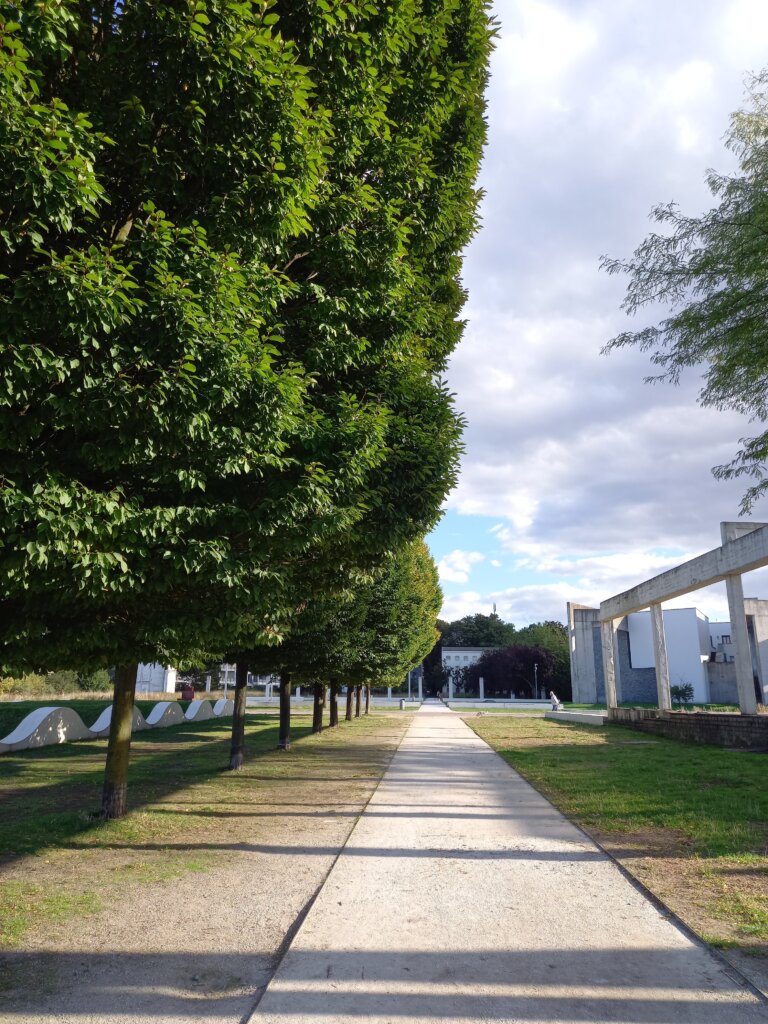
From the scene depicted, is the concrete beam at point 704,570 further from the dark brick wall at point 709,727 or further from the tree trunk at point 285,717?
the tree trunk at point 285,717

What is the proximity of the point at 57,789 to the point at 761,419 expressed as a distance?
1250 centimetres

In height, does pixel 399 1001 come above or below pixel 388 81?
below

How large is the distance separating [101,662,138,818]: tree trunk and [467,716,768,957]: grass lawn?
18.2ft

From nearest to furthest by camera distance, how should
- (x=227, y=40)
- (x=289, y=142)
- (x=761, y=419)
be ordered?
(x=227, y=40) < (x=289, y=142) < (x=761, y=419)

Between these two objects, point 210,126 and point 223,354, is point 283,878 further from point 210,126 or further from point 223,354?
point 210,126

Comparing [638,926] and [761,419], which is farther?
[761,419]

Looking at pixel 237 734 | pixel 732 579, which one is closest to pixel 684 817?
pixel 237 734

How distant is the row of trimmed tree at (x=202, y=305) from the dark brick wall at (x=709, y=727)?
1273 centimetres

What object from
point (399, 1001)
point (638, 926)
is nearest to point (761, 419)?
point (638, 926)

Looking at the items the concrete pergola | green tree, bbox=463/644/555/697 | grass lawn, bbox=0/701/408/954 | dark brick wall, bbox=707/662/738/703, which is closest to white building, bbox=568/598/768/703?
dark brick wall, bbox=707/662/738/703

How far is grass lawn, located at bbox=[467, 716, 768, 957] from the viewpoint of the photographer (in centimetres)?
481

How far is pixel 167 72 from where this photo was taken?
4.36m

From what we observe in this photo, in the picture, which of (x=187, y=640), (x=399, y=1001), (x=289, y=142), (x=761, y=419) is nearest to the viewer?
(x=399, y=1001)

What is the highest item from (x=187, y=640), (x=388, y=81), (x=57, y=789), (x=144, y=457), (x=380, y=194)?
(x=388, y=81)
